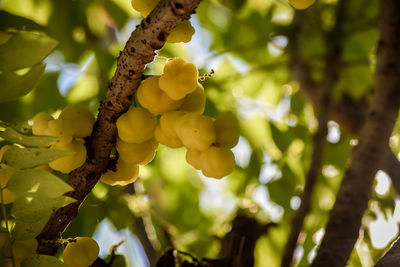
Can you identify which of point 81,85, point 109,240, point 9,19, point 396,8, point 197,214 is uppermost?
point 396,8

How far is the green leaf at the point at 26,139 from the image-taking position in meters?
0.88

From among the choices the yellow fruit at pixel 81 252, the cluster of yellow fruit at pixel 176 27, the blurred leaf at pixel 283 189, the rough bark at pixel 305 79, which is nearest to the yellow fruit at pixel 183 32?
the cluster of yellow fruit at pixel 176 27

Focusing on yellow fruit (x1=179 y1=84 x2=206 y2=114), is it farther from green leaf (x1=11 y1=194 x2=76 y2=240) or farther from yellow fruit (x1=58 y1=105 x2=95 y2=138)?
green leaf (x1=11 y1=194 x2=76 y2=240)

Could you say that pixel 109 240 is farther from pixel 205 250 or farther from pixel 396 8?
pixel 396 8

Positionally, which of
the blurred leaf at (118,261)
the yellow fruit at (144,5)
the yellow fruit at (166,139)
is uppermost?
the yellow fruit at (144,5)

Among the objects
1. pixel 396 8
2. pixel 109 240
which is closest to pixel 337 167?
pixel 396 8

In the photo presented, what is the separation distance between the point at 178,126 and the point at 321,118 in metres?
0.79

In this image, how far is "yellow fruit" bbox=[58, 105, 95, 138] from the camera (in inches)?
38.8

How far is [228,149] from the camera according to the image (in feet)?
3.31

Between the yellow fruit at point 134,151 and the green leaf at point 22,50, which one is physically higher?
the green leaf at point 22,50

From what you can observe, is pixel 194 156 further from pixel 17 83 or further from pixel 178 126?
pixel 17 83

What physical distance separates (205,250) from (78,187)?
0.88 metres

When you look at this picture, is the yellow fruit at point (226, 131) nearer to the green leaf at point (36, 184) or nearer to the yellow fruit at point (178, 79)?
the yellow fruit at point (178, 79)

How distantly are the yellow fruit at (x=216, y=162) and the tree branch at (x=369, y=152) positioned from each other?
1.51 feet
